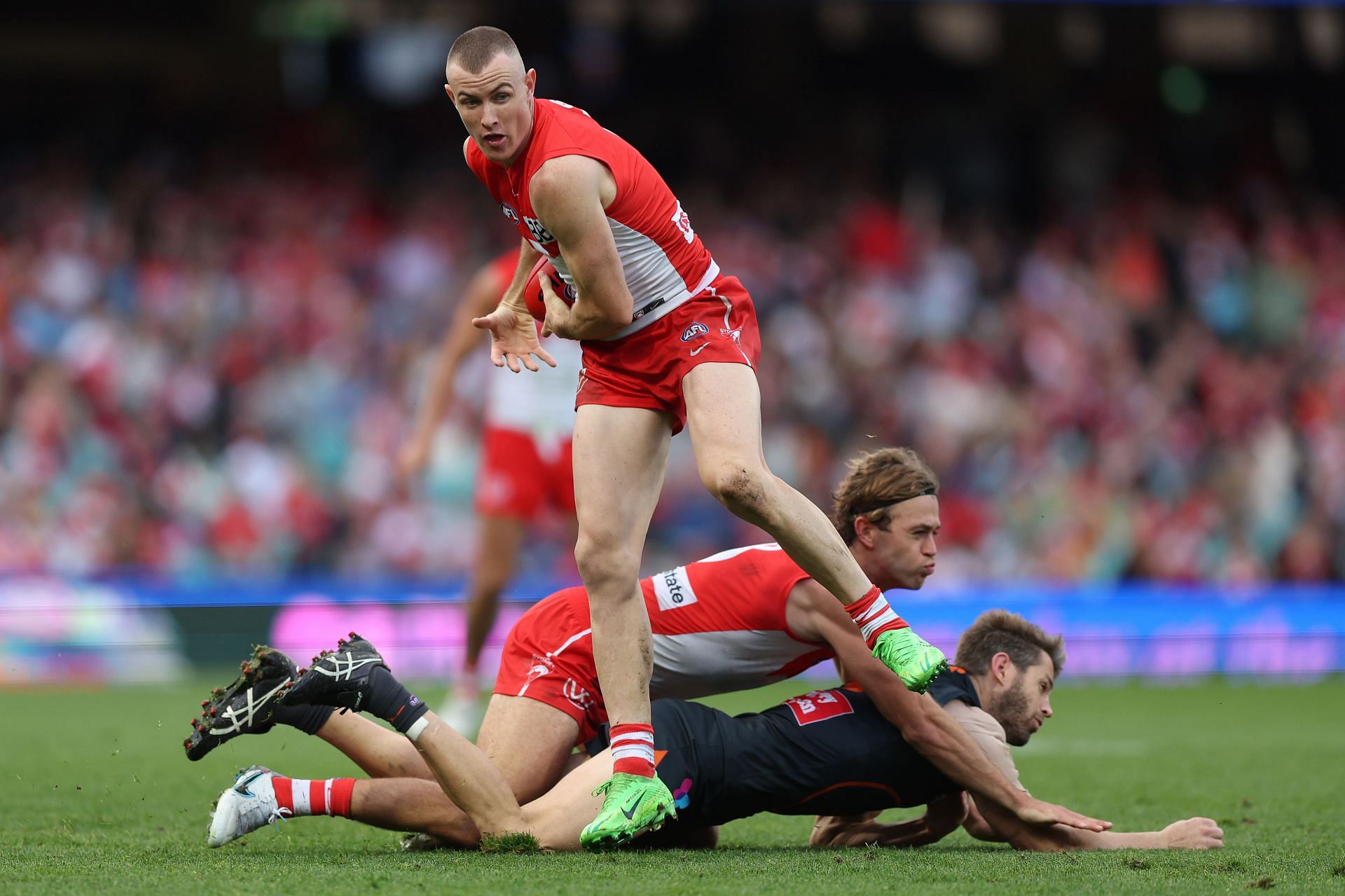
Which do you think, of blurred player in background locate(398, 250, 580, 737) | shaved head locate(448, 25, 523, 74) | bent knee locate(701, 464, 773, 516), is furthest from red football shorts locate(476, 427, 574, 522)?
shaved head locate(448, 25, 523, 74)

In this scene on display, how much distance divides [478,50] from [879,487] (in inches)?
73.8

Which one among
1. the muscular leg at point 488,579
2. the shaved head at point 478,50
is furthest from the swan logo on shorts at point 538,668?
the muscular leg at point 488,579

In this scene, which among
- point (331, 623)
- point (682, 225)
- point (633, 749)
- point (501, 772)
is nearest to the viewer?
point (633, 749)

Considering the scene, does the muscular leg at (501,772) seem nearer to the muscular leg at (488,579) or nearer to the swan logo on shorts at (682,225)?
the swan logo on shorts at (682,225)

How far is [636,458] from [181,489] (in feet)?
28.6

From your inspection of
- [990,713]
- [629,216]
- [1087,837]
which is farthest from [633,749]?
[629,216]

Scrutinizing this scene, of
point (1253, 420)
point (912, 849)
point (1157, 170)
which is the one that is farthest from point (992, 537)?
point (912, 849)

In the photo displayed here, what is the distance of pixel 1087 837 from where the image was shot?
4.80 meters

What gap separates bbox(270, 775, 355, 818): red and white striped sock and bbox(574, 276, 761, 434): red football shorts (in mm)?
1410

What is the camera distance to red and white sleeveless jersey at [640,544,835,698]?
5.09 metres

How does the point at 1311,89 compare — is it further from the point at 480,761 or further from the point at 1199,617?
the point at 480,761

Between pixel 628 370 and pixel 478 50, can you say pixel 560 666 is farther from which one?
pixel 478 50

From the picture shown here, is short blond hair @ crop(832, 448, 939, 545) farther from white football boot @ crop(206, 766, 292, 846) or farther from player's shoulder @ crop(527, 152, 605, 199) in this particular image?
white football boot @ crop(206, 766, 292, 846)

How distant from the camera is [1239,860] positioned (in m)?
4.58
